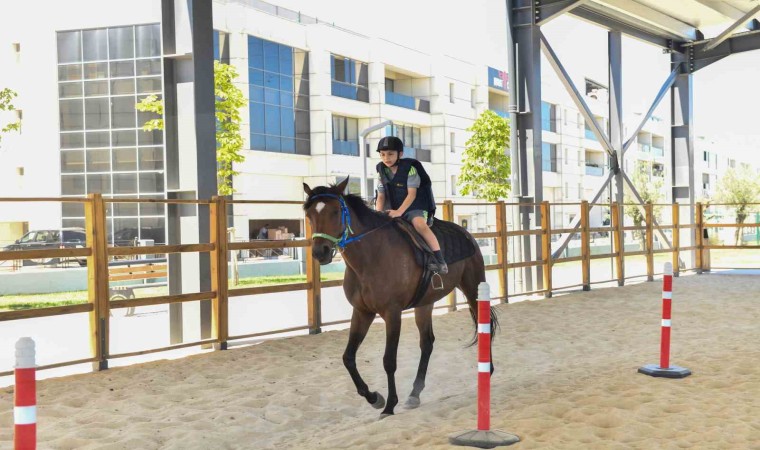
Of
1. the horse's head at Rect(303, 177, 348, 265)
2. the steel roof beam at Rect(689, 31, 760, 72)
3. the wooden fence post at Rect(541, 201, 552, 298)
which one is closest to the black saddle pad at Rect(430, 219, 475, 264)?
the horse's head at Rect(303, 177, 348, 265)

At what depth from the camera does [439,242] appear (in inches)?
270

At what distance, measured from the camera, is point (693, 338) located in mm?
9227

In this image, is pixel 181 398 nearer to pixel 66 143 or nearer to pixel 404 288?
pixel 404 288

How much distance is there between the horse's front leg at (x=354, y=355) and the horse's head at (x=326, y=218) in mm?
625

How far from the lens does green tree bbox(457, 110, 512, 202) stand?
38.0 meters

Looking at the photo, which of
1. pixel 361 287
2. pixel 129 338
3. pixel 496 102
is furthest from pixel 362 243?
pixel 496 102

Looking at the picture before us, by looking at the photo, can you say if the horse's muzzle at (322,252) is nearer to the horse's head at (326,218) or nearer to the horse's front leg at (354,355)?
the horse's head at (326,218)

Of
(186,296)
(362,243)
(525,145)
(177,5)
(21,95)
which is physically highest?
(21,95)

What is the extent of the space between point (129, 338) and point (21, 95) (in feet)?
90.1

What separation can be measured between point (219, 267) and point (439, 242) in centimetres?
273

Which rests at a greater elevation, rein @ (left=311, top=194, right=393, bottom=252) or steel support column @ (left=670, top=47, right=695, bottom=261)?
steel support column @ (left=670, top=47, right=695, bottom=261)

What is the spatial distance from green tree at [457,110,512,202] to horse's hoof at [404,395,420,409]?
1254 inches

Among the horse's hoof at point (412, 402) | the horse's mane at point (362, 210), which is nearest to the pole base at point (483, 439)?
the horse's hoof at point (412, 402)

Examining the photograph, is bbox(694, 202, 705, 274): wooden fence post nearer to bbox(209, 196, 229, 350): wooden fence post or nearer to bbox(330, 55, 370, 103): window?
bbox(209, 196, 229, 350): wooden fence post
